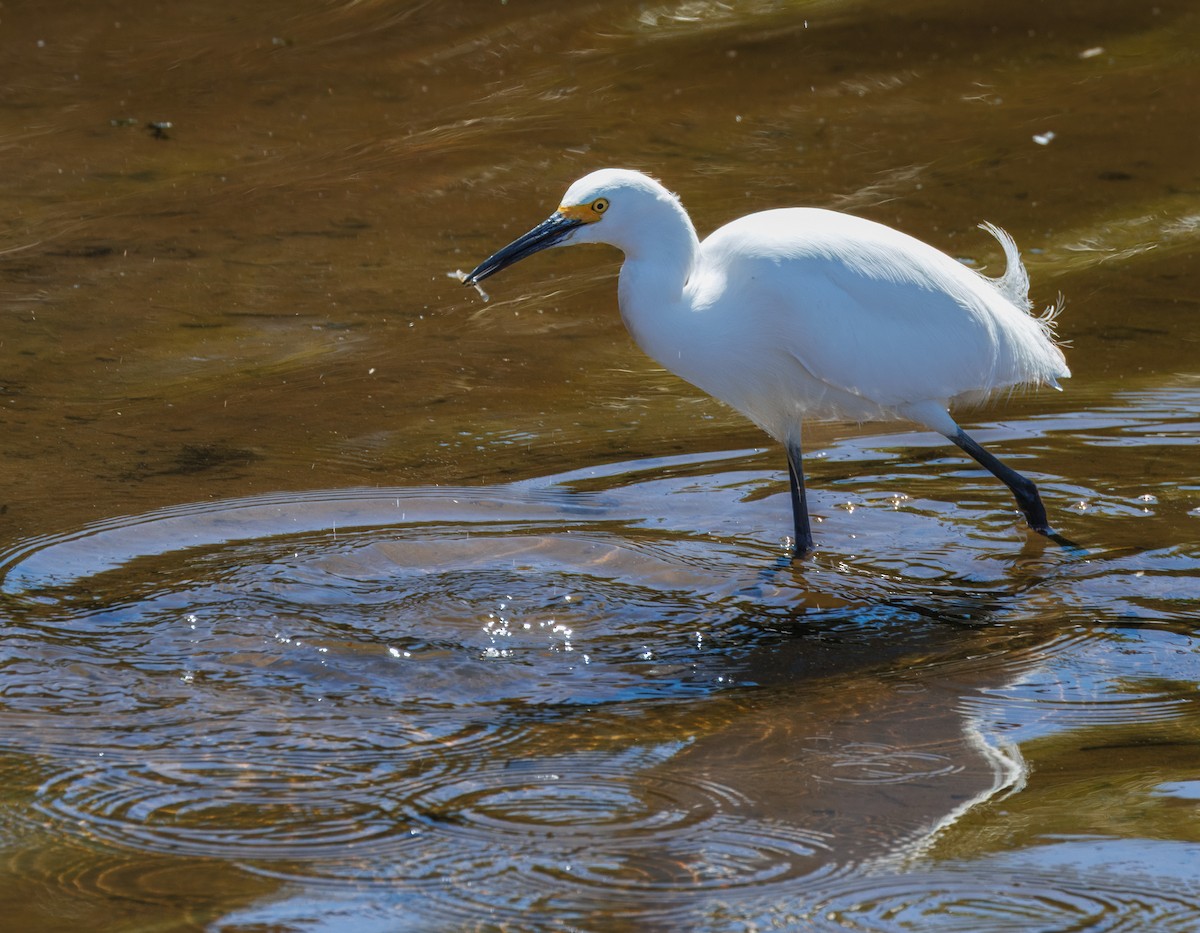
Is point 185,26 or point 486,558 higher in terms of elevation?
point 185,26

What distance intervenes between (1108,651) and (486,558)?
2.00 m

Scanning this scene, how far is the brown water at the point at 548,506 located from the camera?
3.35 meters

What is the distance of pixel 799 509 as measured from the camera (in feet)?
17.7

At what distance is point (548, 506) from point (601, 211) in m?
1.18

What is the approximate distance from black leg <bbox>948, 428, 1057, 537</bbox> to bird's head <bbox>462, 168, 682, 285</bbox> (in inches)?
56.6

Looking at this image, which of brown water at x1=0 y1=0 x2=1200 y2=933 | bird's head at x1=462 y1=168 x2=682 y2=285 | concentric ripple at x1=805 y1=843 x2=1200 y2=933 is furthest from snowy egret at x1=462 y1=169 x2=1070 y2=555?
concentric ripple at x1=805 y1=843 x2=1200 y2=933

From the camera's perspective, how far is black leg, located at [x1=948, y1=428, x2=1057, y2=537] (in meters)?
5.46

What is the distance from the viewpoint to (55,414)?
6.37 m

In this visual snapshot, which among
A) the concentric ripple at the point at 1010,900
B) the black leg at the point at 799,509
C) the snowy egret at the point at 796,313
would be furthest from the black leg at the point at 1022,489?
the concentric ripple at the point at 1010,900

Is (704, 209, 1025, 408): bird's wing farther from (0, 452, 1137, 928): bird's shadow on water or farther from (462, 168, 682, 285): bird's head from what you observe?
(0, 452, 1137, 928): bird's shadow on water

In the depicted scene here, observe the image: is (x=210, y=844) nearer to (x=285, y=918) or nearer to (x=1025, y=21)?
(x=285, y=918)

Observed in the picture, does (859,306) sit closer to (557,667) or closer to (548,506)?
(548,506)

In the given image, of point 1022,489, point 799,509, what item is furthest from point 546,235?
point 1022,489

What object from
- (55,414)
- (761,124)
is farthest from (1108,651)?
(761,124)
